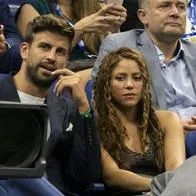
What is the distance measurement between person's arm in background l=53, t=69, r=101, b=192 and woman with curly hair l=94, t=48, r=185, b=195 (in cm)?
13

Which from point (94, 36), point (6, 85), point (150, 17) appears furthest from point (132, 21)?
point (6, 85)

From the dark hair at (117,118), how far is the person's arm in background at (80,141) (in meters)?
0.19

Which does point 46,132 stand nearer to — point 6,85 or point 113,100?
point 6,85

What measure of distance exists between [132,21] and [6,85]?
181 cm

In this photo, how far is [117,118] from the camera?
10.4 ft

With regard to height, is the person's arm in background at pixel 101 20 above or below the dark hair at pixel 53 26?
below

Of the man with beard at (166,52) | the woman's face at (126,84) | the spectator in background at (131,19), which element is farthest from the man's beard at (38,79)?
the spectator in background at (131,19)

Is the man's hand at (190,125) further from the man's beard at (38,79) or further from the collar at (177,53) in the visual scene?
the man's beard at (38,79)

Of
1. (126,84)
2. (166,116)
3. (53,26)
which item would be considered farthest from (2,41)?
(166,116)

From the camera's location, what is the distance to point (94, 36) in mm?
4129

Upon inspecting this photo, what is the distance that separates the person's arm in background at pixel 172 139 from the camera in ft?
10.2

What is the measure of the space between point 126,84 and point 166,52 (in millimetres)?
635

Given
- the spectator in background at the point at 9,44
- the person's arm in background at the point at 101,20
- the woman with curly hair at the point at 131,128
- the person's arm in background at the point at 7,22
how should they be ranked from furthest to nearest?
the person's arm in background at the point at 7,22
the person's arm in background at the point at 101,20
the spectator in background at the point at 9,44
the woman with curly hair at the point at 131,128

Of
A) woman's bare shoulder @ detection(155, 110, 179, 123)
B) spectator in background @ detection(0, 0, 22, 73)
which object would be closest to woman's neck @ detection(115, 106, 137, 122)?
woman's bare shoulder @ detection(155, 110, 179, 123)
